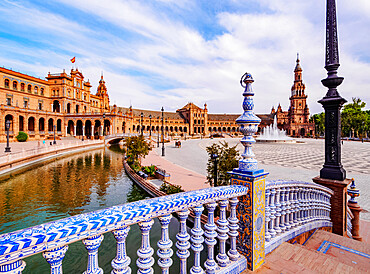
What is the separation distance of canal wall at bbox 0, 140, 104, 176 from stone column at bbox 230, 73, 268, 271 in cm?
1982

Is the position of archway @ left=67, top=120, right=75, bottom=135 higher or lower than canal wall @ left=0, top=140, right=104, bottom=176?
higher

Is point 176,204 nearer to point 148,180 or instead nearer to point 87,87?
point 148,180

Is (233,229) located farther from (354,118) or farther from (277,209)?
(354,118)

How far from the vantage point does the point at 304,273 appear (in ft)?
9.16

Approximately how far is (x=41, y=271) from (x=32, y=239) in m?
6.64

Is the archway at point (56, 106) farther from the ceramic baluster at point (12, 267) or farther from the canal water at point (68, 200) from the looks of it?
the ceramic baluster at point (12, 267)

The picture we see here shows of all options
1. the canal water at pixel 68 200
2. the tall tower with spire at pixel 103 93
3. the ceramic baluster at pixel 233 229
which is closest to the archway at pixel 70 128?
the tall tower with spire at pixel 103 93

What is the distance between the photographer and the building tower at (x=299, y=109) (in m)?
88.0

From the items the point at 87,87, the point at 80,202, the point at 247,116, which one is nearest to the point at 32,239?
the point at 247,116

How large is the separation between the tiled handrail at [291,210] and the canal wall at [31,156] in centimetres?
1998

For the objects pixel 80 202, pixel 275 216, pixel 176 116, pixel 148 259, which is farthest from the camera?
pixel 176 116

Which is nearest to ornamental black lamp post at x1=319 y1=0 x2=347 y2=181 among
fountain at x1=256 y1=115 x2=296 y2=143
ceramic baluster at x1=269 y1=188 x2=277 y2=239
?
ceramic baluster at x1=269 y1=188 x2=277 y2=239

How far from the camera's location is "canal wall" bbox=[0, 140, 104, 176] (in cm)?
1644

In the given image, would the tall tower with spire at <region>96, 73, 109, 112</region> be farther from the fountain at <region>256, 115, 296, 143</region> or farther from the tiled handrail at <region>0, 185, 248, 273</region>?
the tiled handrail at <region>0, 185, 248, 273</region>
